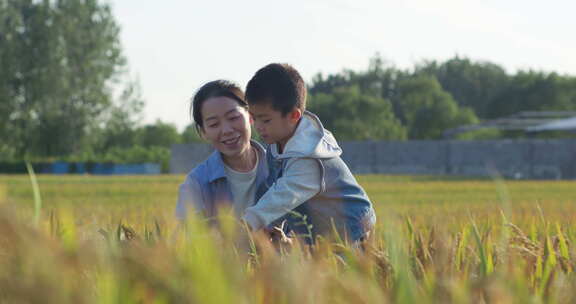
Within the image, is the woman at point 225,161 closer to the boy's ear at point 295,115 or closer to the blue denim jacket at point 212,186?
the blue denim jacket at point 212,186

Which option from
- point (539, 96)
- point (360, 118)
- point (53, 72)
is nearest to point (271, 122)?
point (53, 72)

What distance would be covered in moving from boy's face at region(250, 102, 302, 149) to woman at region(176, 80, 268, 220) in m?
0.30

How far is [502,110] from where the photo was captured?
236ft

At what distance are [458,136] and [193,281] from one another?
5849 cm

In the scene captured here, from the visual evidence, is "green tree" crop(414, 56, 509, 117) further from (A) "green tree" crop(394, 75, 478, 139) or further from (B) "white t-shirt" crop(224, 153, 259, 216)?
(B) "white t-shirt" crop(224, 153, 259, 216)

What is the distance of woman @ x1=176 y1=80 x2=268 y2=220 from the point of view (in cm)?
337

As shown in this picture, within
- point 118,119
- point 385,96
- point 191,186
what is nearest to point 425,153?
point 118,119

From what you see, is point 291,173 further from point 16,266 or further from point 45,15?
point 45,15

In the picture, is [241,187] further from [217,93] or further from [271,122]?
[271,122]

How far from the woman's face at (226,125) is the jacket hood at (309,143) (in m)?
0.27

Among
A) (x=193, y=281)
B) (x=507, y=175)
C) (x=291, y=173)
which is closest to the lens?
(x=193, y=281)

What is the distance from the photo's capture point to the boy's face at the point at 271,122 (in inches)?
121

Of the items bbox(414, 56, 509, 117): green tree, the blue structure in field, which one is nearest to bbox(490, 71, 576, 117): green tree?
bbox(414, 56, 509, 117): green tree

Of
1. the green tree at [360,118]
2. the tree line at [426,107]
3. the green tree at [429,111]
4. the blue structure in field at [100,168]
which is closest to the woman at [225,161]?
the blue structure in field at [100,168]
